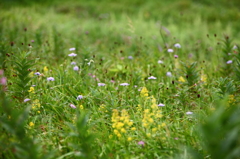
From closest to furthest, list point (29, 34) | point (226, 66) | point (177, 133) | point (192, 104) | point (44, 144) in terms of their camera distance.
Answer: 1. point (44, 144)
2. point (177, 133)
3. point (192, 104)
4. point (226, 66)
5. point (29, 34)

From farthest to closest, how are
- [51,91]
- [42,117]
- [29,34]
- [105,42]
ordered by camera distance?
[105,42] < [29,34] < [51,91] < [42,117]

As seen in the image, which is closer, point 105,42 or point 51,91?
point 51,91

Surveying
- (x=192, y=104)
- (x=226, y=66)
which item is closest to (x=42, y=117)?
(x=192, y=104)

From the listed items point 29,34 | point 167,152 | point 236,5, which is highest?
point 236,5

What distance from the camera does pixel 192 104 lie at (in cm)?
240

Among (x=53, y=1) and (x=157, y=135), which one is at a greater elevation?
(x=53, y=1)

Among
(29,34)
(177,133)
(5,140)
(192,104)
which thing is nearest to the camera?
(5,140)

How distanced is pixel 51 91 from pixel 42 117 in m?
0.53

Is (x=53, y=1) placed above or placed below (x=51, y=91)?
above

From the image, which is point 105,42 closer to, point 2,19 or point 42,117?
point 2,19

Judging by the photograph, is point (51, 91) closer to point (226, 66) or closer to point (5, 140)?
point (5, 140)

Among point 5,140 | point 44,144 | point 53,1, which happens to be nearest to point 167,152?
point 44,144

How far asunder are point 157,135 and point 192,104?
0.81m

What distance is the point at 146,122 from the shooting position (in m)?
1.87
